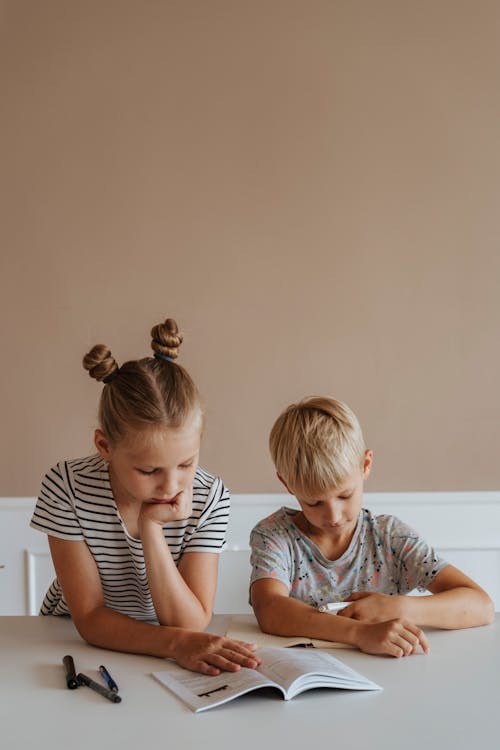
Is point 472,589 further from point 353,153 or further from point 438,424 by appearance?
point 353,153

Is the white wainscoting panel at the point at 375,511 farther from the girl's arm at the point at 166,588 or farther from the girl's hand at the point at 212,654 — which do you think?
the girl's hand at the point at 212,654

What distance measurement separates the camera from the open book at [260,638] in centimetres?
134

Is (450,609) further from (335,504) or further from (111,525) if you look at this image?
(111,525)

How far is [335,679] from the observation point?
1109mm

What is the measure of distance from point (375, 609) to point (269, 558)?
0.84ft

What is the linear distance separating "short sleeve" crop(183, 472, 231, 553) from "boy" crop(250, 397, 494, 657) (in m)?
0.10

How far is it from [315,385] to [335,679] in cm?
161

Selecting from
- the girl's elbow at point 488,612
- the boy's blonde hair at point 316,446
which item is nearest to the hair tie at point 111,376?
the boy's blonde hair at point 316,446

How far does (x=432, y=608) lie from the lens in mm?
1416

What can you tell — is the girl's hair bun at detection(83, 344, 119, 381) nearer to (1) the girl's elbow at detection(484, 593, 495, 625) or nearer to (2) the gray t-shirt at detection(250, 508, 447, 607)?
(2) the gray t-shirt at detection(250, 508, 447, 607)

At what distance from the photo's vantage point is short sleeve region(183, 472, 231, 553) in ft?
4.99

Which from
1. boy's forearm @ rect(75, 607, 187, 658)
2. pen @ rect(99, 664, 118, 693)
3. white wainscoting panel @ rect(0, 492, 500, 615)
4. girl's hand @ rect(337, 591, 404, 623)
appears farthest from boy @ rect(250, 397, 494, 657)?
white wainscoting panel @ rect(0, 492, 500, 615)

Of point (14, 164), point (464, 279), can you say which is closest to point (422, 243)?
point (464, 279)

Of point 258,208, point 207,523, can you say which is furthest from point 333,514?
point 258,208
